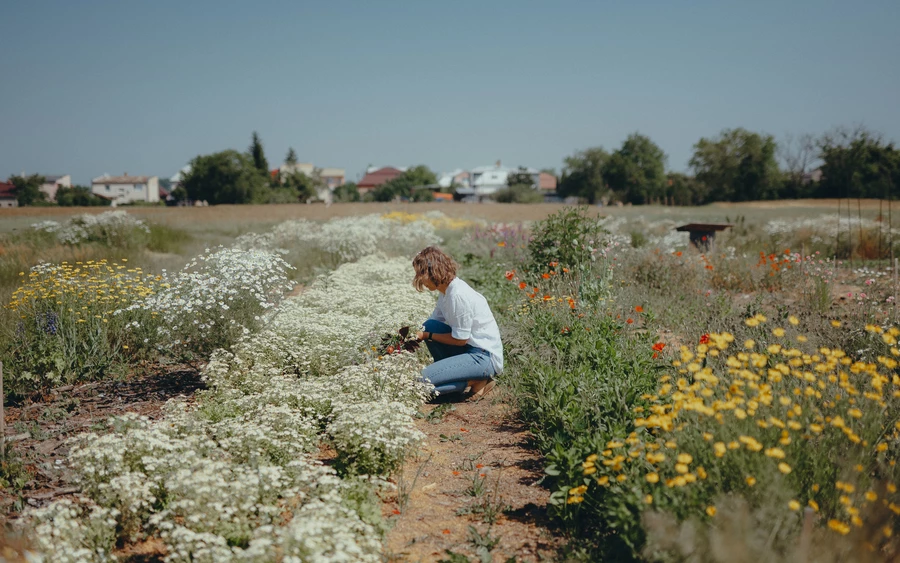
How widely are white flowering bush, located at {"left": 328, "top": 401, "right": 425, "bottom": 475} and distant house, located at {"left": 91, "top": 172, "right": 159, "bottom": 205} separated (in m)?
110

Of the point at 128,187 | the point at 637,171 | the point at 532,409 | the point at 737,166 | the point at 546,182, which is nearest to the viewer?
the point at 532,409

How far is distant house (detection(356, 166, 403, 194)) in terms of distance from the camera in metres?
127

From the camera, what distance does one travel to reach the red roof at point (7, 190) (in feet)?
236

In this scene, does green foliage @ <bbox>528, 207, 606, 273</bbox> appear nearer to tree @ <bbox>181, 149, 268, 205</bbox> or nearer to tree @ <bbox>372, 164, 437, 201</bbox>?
tree @ <bbox>181, 149, 268, 205</bbox>

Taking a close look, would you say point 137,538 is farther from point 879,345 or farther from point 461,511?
point 879,345

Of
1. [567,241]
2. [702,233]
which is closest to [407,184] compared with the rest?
[702,233]

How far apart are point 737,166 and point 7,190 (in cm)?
8599

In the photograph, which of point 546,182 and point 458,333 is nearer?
point 458,333

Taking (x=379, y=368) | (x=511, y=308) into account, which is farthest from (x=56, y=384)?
(x=511, y=308)

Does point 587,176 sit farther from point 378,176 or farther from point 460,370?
point 460,370

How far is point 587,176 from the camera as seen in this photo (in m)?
75.7

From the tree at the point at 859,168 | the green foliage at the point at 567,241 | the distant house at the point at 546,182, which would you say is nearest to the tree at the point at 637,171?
the tree at the point at 859,168

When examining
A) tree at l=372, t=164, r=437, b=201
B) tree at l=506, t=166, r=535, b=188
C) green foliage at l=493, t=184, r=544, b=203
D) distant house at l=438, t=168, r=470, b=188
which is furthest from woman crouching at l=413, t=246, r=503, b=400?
distant house at l=438, t=168, r=470, b=188

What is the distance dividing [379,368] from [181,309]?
6.14ft
